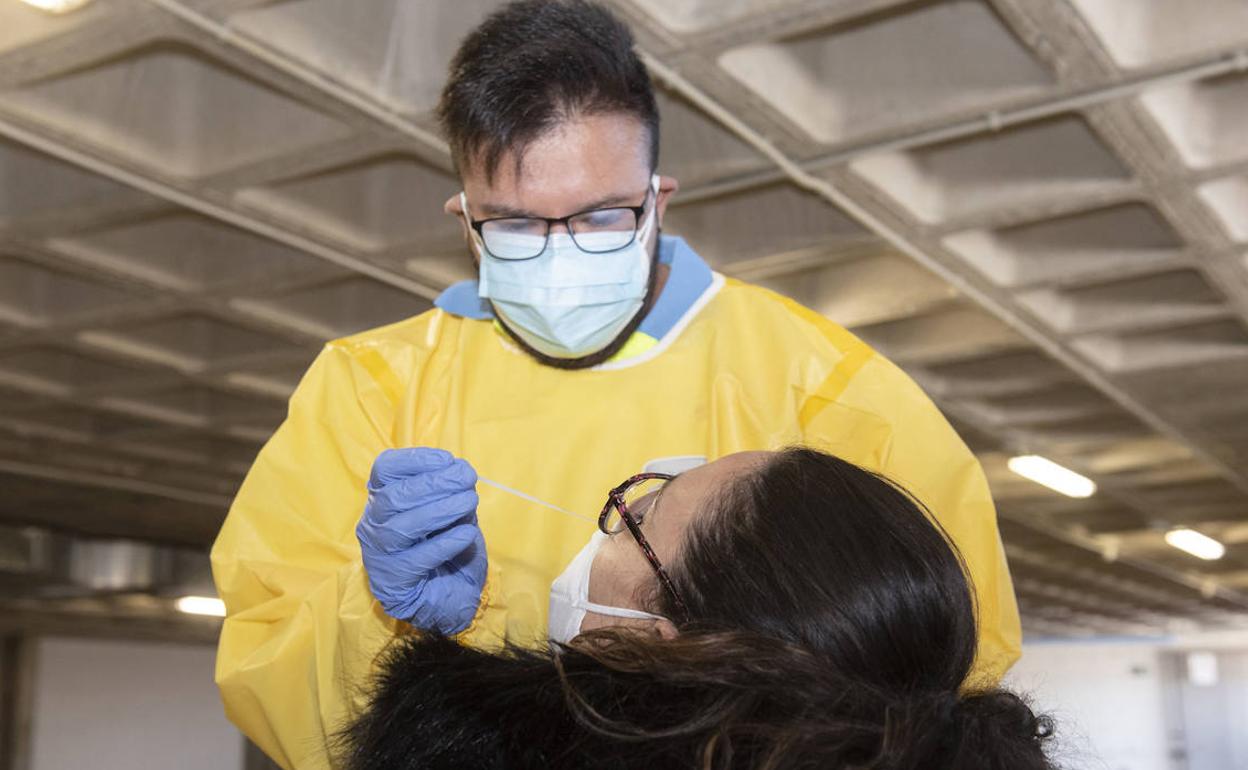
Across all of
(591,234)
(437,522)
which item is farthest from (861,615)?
(591,234)

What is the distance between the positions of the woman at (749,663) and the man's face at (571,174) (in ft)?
1.38

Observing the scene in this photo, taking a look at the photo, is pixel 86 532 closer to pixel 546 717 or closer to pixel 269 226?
pixel 269 226

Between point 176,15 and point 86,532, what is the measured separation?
7987 mm

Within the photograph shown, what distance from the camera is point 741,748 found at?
814 millimetres

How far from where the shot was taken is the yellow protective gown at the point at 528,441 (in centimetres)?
138

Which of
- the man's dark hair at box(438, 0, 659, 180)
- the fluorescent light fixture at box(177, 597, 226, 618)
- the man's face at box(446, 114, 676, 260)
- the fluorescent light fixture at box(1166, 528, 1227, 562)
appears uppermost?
the fluorescent light fixture at box(1166, 528, 1227, 562)

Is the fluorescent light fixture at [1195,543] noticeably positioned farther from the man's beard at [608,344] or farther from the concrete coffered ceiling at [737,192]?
the man's beard at [608,344]

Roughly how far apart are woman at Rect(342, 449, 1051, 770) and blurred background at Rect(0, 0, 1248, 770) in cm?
22

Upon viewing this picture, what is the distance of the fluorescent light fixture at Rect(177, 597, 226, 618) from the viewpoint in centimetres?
1142

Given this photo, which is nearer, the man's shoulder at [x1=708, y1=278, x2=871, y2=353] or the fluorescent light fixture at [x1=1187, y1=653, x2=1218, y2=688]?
the man's shoulder at [x1=708, y1=278, x2=871, y2=353]

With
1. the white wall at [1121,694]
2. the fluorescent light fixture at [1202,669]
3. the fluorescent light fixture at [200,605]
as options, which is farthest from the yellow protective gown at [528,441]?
the fluorescent light fixture at [1202,669]

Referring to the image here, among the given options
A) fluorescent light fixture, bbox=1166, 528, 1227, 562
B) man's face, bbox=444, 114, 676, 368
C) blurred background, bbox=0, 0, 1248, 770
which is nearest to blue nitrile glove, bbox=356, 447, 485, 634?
man's face, bbox=444, 114, 676, 368

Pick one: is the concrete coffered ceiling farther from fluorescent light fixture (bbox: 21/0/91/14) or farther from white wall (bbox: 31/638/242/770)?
white wall (bbox: 31/638/242/770)

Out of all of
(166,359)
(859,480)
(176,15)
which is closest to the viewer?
(859,480)
